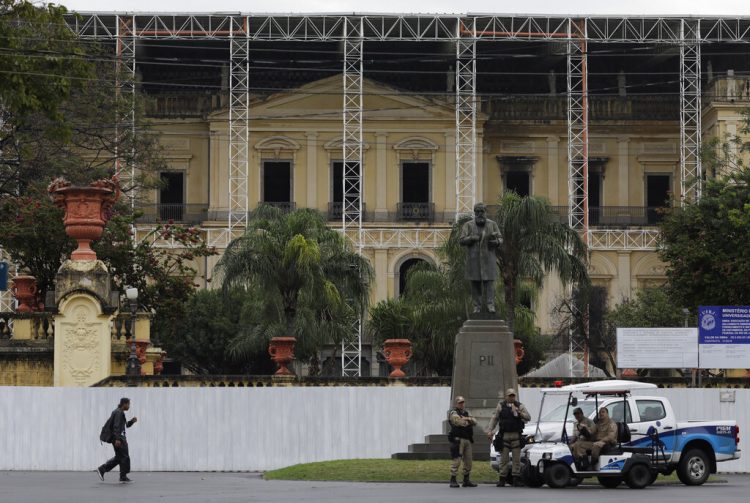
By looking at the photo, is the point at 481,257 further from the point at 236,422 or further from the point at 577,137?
Result: the point at 577,137

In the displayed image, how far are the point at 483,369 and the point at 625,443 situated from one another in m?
4.08

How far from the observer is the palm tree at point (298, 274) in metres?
42.0

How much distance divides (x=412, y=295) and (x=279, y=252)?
25.8ft

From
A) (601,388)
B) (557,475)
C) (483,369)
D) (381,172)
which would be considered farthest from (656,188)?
(557,475)

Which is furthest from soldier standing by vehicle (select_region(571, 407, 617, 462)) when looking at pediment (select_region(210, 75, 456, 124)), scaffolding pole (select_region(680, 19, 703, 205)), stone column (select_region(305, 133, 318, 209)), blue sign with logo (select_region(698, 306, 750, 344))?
stone column (select_region(305, 133, 318, 209))

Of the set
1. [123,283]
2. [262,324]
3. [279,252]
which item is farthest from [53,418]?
[262,324]

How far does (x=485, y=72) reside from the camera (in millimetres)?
67625

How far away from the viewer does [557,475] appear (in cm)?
2464

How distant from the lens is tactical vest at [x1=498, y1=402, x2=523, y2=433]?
24.7 meters

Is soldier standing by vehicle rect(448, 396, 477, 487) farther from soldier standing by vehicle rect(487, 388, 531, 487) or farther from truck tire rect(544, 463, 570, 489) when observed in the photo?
truck tire rect(544, 463, 570, 489)

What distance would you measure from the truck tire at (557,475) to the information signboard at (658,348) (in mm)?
8002

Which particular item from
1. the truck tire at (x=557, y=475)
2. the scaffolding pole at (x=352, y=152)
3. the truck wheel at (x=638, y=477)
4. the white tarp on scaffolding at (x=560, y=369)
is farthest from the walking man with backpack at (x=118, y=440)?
the scaffolding pole at (x=352, y=152)

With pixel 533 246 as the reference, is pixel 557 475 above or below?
below

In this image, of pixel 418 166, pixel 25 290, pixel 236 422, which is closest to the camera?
pixel 236 422
